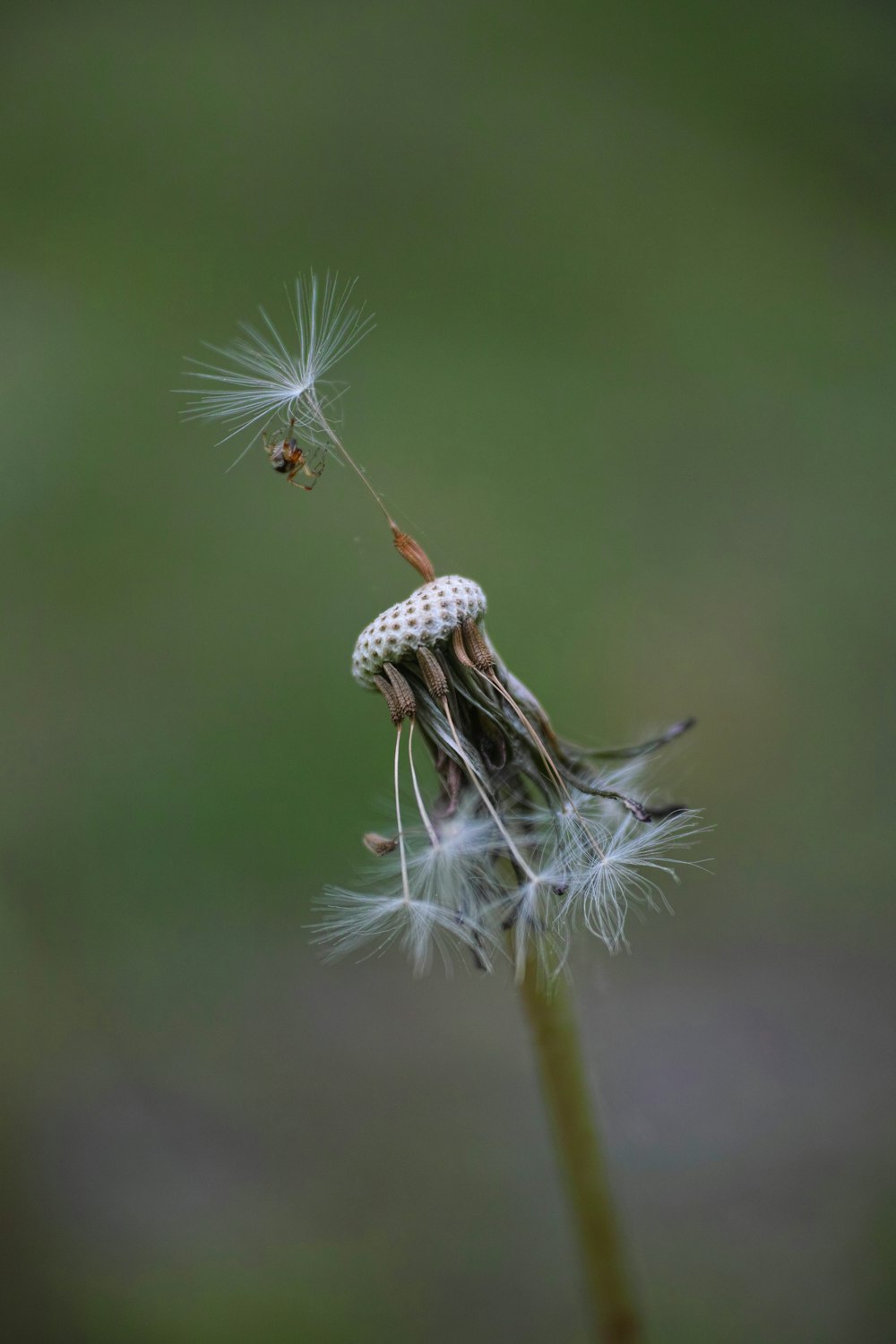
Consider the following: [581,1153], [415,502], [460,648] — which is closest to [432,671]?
[460,648]

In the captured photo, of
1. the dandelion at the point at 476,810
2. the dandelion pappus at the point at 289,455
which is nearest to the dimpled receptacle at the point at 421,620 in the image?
the dandelion at the point at 476,810

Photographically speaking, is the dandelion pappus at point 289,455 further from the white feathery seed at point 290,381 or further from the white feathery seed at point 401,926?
the white feathery seed at point 401,926

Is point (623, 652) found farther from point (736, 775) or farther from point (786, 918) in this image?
point (786, 918)

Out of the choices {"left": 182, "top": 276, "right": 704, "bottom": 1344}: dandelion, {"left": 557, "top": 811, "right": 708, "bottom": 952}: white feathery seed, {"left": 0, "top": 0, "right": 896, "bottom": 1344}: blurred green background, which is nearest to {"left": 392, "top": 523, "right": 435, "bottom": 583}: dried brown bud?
{"left": 182, "top": 276, "right": 704, "bottom": 1344}: dandelion

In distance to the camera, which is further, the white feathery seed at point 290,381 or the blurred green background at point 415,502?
the blurred green background at point 415,502

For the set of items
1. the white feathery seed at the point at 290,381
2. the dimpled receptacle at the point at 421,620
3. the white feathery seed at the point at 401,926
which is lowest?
the white feathery seed at the point at 401,926

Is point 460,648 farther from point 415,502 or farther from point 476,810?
point 415,502
